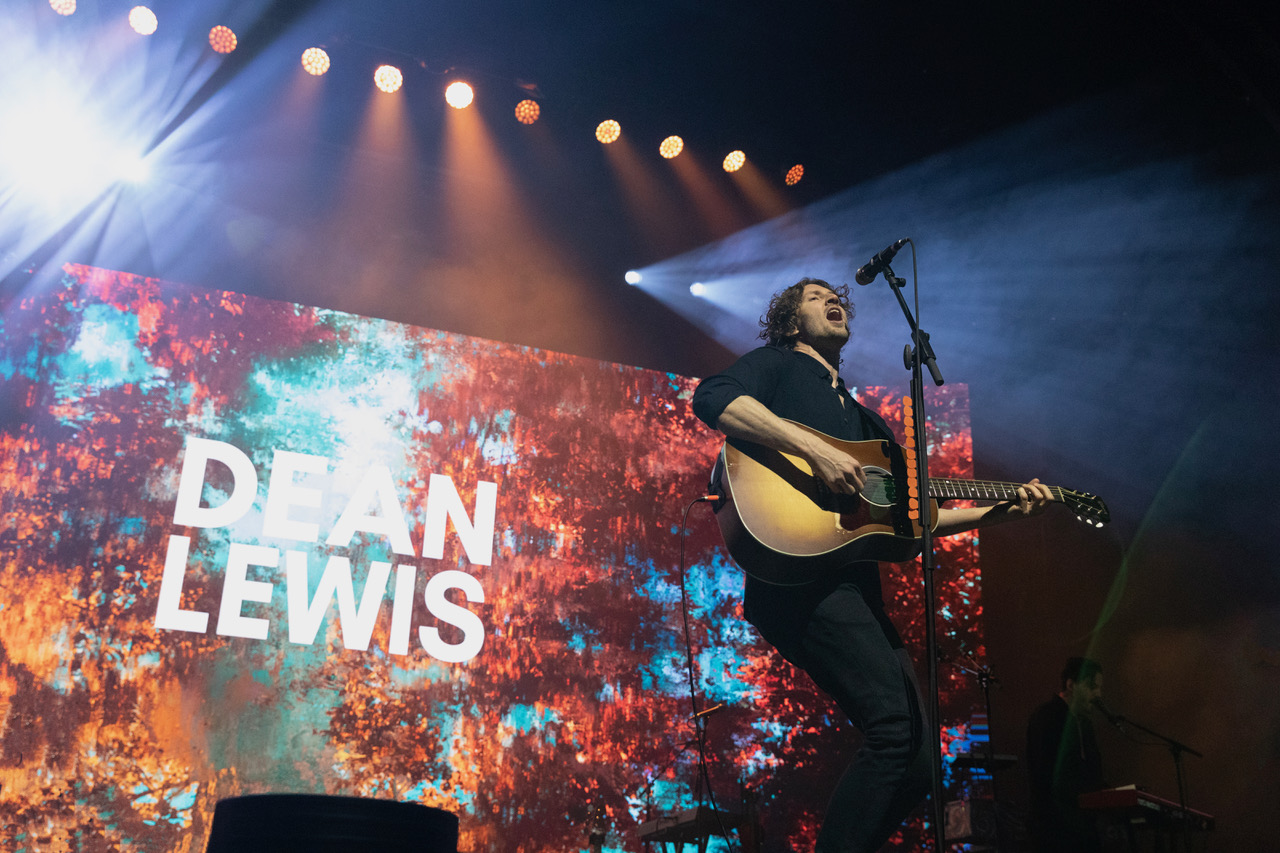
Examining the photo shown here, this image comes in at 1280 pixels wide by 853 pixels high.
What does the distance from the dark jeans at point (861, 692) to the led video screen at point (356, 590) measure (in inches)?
92.7

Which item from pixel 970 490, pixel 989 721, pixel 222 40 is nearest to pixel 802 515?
pixel 970 490

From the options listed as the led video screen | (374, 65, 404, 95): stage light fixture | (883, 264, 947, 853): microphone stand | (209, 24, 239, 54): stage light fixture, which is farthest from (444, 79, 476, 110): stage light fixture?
(883, 264, 947, 853): microphone stand

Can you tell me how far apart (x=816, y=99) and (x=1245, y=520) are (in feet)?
10.8

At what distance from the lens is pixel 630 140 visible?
5305 mm

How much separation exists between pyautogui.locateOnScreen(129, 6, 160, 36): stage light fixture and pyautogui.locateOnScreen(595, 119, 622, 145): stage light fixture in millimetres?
2214

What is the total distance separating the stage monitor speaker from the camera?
1521 millimetres

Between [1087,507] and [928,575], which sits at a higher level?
[1087,507]

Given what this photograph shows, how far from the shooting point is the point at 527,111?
5059 mm

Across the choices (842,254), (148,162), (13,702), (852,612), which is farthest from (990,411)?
(13,702)

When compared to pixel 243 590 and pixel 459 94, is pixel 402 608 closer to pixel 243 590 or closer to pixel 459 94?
pixel 243 590

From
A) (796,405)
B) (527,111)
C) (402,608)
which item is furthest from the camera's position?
(527,111)

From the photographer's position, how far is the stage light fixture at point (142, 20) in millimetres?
4305

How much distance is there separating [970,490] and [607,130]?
3.22 m

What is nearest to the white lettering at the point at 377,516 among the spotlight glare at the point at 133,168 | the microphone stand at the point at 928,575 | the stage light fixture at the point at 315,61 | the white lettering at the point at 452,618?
the white lettering at the point at 452,618
